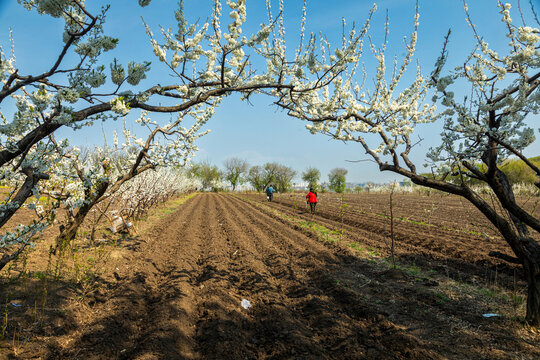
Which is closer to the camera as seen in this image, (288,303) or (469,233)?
(288,303)

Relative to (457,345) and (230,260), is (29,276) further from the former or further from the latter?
(457,345)

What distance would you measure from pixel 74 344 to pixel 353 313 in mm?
4194

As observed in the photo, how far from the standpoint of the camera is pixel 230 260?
7973mm

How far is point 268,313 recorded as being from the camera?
4.68 m

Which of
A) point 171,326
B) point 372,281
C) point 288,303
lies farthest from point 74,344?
point 372,281

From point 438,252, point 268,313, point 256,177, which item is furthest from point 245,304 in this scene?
point 256,177

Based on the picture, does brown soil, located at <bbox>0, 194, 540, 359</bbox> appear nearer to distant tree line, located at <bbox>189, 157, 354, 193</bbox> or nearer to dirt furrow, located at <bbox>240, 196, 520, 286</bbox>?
dirt furrow, located at <bbox>240, 196, 520, 286</bbox>

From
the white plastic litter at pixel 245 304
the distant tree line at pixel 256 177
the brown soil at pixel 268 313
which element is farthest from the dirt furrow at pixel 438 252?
the distant tree line at pixel 256 177

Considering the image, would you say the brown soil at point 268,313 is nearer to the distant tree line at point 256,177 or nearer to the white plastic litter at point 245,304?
the white plastic litter at point 245,304

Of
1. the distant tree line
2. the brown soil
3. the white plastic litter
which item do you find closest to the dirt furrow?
the brown soil

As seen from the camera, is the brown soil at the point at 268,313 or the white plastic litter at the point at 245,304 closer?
the brown soil at the point at 268,313

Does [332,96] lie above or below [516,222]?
above

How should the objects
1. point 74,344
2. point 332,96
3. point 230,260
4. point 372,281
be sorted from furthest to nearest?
1. point 230,260
2. point 372,281
3. point 332,96
4. point 74,344

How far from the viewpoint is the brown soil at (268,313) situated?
3529mm
